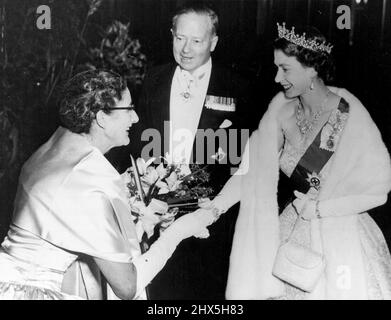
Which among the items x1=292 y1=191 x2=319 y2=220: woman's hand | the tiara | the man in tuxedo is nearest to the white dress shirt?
the man in tuxedo

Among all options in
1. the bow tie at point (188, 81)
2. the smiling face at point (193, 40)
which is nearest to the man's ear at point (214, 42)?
the smiling face at point (193, 40)

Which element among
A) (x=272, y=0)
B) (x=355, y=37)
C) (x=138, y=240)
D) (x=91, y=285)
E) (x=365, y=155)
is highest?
(x=272, y=0)

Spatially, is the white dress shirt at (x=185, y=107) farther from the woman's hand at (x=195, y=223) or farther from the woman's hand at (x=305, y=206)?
the woman's hand at (x=305, y=206)

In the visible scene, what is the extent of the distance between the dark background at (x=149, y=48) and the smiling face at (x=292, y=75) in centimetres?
5

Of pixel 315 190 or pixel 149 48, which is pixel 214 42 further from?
pixel 315 190

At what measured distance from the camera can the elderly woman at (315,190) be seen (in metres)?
2.19

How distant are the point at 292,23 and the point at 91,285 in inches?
55.4

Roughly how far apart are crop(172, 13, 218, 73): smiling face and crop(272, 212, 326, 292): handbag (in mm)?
899

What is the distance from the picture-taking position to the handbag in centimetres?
216

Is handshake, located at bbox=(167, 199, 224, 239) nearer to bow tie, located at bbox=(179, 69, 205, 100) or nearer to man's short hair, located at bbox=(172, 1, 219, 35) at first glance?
bow tie, located at bbox=(179, 69, 205, 100)

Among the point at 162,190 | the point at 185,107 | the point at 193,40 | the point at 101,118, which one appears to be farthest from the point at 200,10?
the point at 162,190
